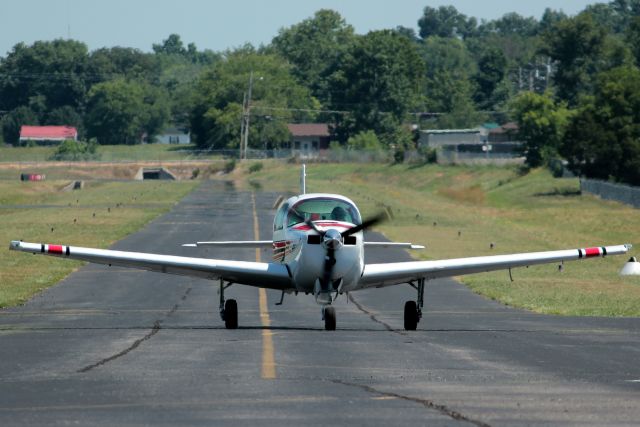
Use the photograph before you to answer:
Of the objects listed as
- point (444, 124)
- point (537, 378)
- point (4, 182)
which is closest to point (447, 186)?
point (4, 182)

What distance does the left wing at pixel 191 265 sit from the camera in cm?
2427

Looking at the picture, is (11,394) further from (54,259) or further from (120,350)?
(54,259)

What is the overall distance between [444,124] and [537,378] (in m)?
182

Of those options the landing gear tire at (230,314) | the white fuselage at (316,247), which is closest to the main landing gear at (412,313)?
the white fuselage at (316,247)

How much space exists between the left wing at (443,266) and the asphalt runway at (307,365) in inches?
39.0

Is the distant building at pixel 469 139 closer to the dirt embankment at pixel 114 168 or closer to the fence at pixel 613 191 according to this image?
the dirt embankment at pixel 114 168

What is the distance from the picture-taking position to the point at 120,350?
20094 millimetres

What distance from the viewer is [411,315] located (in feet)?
82.2

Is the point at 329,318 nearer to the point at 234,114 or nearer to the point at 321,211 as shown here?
the point at 321,211

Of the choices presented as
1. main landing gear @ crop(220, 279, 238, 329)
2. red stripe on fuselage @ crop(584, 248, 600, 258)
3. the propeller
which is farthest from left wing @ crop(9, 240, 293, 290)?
red stripe on fuselage @ crop(584, 248, 600, 258)

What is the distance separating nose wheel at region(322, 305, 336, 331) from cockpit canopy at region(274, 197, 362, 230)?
5.25 feet

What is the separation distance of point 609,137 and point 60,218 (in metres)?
46.2

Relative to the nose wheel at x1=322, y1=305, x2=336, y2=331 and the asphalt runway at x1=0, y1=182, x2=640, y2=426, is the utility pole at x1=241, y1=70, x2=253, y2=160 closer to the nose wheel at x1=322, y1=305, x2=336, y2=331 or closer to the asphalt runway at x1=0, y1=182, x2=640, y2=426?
the asphalt runway at x1=0, y1=182, x2=640, y2=426

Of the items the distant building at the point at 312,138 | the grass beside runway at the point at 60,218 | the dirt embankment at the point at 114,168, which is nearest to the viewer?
the grass beside runway at the point at 60,218
